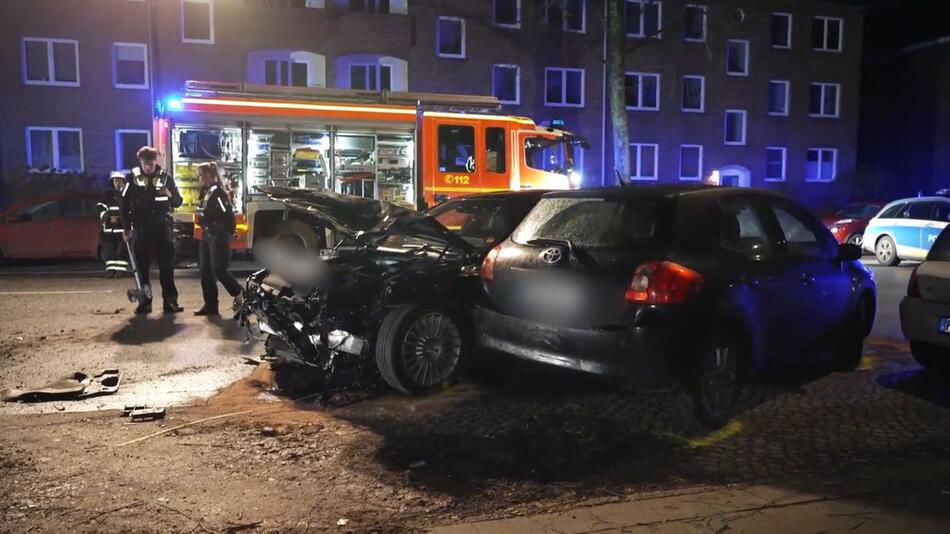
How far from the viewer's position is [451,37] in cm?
2773

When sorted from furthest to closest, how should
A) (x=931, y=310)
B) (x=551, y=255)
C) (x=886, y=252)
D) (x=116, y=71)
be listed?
(x=116, y=71)
(x=886, y=252)
(x=931, y=310)
(x=551, y=255)

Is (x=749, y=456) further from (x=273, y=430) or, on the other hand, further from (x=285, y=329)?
(x=285, y=329)

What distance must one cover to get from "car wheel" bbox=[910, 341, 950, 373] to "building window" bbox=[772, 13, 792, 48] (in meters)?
29.3

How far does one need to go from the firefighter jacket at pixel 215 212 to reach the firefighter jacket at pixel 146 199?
1.17 ft

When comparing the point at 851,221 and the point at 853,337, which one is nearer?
the point at 853,337

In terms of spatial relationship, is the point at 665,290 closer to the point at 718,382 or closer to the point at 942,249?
the point at 718,382

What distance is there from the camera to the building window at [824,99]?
109ft

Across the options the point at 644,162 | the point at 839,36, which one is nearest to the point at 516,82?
the point at 644,162

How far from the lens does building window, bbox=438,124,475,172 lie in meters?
14.9

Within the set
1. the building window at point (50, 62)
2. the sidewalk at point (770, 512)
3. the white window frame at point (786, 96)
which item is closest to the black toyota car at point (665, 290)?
the sidewalk at point (770, 512)

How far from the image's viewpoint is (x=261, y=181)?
14.2 metres

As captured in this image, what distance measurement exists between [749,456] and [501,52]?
992 inches

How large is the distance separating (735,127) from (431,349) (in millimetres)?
29280

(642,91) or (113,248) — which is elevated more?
(642,91)
